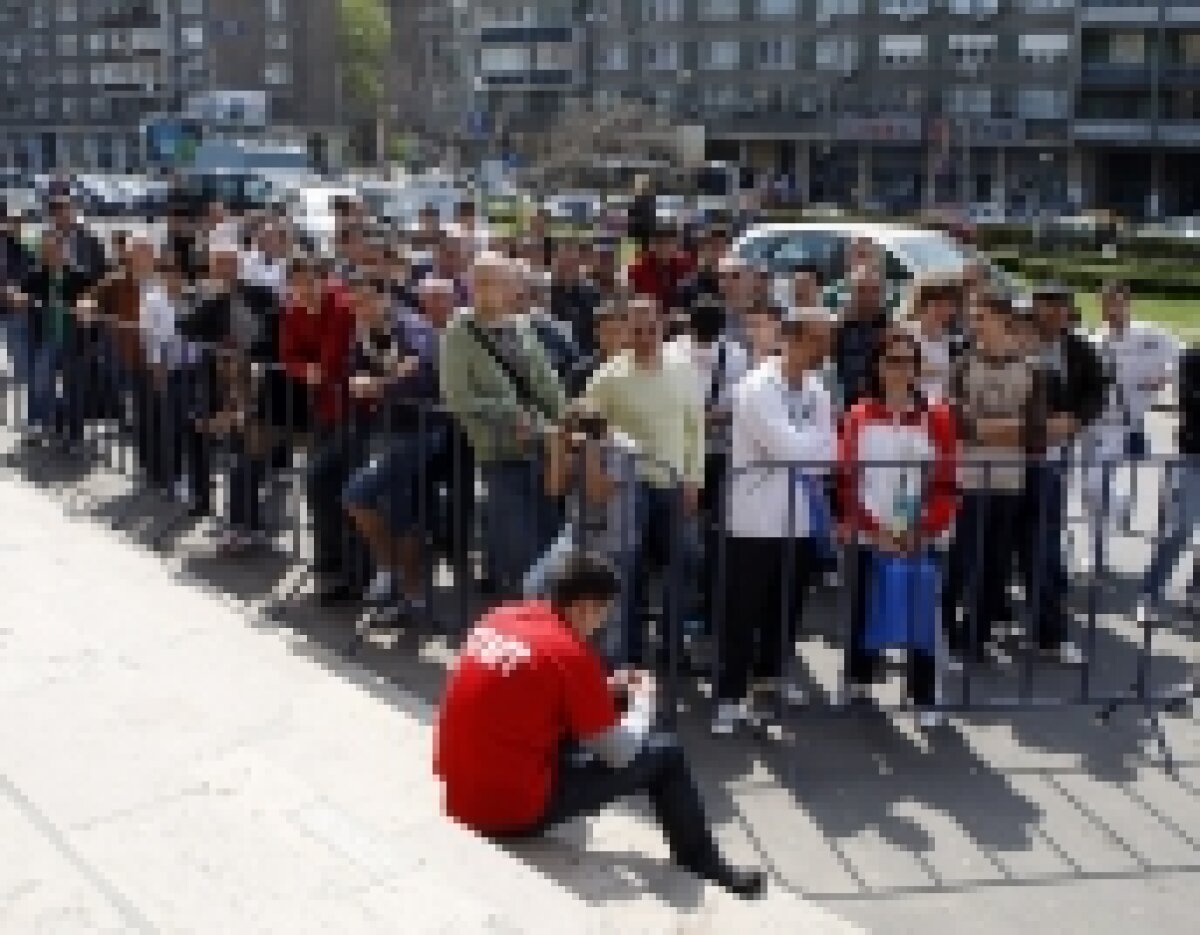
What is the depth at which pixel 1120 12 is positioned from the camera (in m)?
74.5

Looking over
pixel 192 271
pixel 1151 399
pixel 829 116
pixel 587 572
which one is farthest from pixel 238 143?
pixel 587 572

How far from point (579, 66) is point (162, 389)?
8226 centimetres

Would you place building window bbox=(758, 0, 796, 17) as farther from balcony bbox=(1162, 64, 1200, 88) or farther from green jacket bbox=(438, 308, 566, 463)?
green jacket bbox=(438, 308, 566, 463)

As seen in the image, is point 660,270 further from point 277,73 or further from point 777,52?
point 277,73

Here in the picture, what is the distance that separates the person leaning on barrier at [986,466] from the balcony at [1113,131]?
236ft

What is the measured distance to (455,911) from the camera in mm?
4418

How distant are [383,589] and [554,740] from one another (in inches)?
131

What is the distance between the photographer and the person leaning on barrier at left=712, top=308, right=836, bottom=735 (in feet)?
21.9

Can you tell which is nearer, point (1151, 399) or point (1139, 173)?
point (1151, 399)

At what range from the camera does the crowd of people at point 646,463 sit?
5.14 metres

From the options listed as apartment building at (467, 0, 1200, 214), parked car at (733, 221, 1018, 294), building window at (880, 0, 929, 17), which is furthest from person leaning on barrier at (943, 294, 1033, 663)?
building window at (880, 0, 929, 17)

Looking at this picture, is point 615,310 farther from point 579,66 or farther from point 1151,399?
point 579,66

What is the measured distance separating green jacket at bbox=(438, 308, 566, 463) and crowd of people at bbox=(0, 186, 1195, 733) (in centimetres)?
1

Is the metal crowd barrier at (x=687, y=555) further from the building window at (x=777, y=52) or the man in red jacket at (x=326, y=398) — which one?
the building window at (x=777, y=52)
